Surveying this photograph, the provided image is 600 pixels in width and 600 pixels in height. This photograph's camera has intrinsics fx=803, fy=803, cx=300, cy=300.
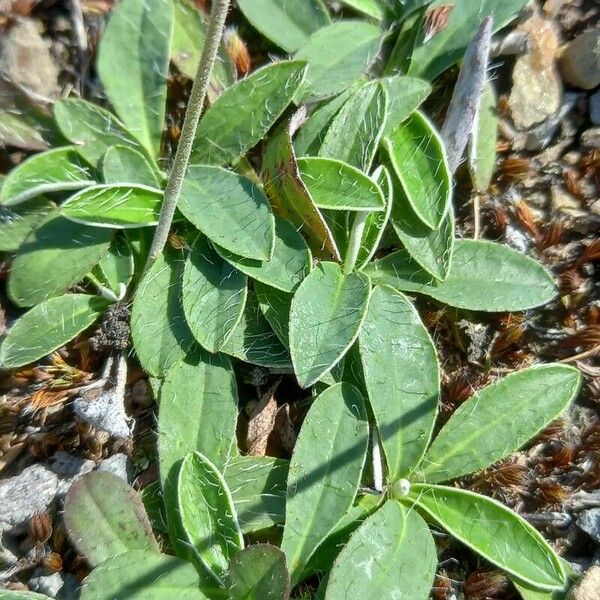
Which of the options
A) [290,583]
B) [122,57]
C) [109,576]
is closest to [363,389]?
[290,583]

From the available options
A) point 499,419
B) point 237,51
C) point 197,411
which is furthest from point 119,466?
point 237,51

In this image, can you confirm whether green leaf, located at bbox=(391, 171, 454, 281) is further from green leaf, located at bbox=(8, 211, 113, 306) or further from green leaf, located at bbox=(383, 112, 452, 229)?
green leaf, located at bbox=(8, 211, 113, 306)

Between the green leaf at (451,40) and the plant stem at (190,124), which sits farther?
the green leaf at (451,40)

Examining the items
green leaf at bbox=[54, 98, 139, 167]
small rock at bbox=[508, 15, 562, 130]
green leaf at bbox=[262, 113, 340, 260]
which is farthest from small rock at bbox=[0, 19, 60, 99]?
small rock at bbox=[508, 15, 562, 130]

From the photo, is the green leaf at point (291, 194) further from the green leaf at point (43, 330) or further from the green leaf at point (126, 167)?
the green leaf at point (43, 330)

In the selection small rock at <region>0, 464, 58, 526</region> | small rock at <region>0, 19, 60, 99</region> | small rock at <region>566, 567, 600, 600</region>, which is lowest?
small rock at <region>566, 567, 600, 600</region>

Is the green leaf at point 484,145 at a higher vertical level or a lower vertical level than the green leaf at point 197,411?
higher

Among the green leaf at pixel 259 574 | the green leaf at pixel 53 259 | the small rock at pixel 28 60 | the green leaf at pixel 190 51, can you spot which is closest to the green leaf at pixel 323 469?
the green leaf at pixel 259 574
